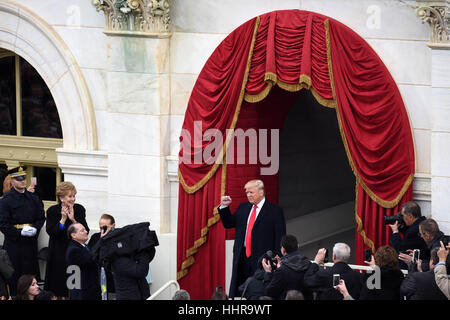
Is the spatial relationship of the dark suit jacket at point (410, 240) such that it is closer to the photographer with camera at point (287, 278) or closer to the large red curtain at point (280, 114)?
the large red curtain at point (280, 114)

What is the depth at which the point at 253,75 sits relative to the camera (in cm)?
1470

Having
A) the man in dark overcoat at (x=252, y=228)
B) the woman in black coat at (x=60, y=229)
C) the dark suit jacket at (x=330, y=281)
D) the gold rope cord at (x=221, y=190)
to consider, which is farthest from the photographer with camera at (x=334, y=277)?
the woman in black coat at (x=60, y=229)

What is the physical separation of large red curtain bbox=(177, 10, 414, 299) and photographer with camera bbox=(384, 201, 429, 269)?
46 centimetres

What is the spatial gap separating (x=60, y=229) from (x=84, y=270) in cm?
120

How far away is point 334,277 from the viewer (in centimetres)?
1170

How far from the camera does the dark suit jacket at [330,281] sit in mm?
11664

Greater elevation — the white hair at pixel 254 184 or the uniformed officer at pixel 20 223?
the white hair at pixel 254 184

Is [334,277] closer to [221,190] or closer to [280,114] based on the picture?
[221,190]

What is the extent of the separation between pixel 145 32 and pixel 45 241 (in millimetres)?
3419

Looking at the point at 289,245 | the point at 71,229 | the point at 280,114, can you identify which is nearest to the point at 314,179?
the point at 280,114

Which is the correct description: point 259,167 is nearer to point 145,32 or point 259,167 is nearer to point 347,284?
point 145,32

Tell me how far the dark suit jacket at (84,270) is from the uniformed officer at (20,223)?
198 centimetres

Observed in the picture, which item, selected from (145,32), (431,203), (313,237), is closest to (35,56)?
(145,32)

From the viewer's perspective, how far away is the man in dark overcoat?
14.0 m
